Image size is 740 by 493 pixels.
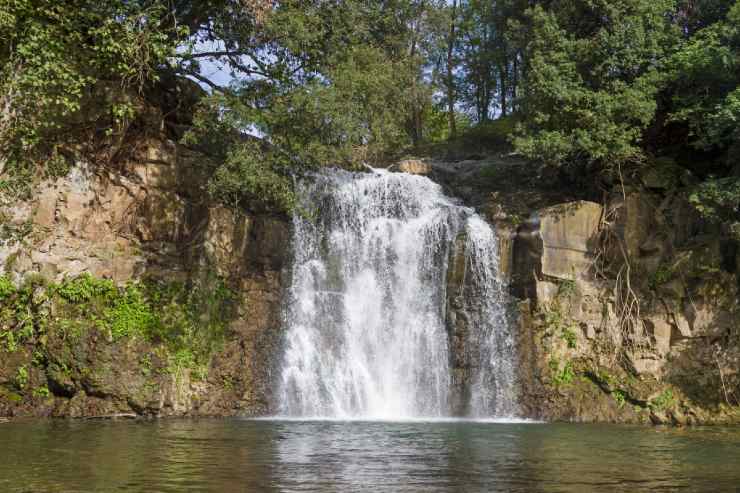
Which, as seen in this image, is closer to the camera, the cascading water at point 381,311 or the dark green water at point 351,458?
the dark green water at point 351,458

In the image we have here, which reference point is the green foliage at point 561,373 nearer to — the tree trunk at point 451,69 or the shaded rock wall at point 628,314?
the shaded rock wall at point 628,314

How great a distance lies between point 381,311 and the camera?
20750mm

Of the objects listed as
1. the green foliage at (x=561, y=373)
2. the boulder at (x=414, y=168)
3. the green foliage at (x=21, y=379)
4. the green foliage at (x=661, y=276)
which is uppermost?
the boulder at (x=414, y=168)

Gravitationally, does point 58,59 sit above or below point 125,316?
above

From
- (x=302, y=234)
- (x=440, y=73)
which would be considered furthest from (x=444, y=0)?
(x=302, y=234)

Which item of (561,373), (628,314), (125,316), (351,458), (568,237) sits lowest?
(351,458)

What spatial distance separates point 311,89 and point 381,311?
6.37 metres

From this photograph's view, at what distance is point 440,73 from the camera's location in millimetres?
38031

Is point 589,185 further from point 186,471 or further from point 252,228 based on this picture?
point 186,471

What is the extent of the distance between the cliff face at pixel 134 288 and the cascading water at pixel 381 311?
95 centimetres

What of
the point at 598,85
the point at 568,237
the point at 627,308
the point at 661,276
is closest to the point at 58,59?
the point at 568,237

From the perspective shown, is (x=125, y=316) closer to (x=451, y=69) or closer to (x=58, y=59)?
(x=58, y=59)

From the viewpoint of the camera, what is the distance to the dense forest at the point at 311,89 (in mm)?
18375

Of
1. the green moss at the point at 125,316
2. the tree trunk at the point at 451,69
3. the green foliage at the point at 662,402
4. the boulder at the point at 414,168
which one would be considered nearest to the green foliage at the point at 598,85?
the boulder at the point at 414,168
